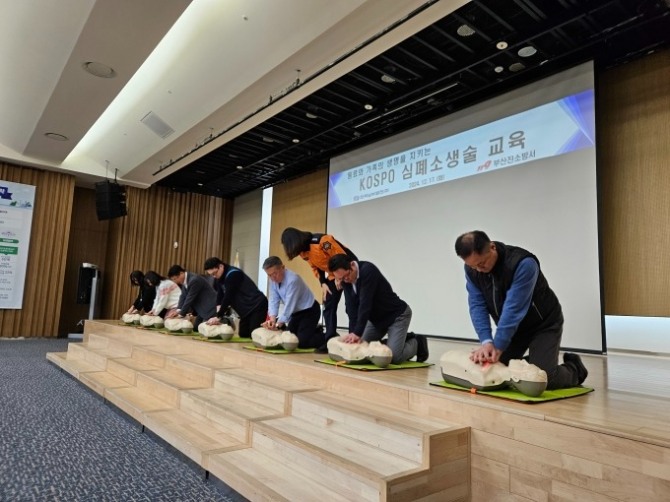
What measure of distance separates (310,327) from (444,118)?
2.97 meters

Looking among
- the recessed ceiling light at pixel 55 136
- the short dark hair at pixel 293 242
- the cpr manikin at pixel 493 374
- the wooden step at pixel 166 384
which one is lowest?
the wooden step at pixel 166 384

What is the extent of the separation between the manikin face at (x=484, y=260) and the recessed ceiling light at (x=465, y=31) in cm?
263

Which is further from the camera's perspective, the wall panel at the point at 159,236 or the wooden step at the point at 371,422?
the wall panel at the point at 159,236

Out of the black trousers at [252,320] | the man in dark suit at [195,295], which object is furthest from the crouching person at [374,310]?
the man in dark suit at [195,295]

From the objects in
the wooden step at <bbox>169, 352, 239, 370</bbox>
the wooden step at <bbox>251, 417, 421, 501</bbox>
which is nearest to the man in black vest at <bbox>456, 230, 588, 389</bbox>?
the wooden step at <bbox>251, 417, 421, 501</bbox>

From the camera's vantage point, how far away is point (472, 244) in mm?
1798

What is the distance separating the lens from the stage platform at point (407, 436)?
1.30 m

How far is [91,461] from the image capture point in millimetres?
1978

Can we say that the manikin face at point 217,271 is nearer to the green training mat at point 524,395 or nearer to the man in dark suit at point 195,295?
the man in dark suit at point 195,295

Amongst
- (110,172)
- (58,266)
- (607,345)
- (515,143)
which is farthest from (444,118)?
(58,266)

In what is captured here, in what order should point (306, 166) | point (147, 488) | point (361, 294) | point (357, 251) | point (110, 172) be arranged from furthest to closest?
point (110, 172) → point (306, 166) → point (357, 251) → point (361, 294) → point (147, 488)

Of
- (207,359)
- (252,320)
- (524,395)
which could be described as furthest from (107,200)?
(524,395)

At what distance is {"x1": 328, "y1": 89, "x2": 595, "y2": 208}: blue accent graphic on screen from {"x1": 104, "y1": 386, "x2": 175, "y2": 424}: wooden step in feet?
11.6

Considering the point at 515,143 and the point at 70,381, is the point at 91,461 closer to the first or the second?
the point at 70,381
